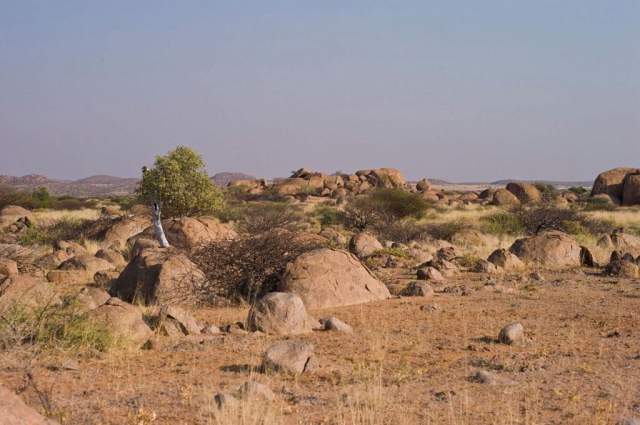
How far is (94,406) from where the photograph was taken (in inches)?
205

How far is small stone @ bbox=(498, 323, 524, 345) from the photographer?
7.60 meters

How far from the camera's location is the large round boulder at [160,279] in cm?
1003

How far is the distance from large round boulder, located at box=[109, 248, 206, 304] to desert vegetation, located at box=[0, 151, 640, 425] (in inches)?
1.1

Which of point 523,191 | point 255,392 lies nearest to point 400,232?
point 255,392

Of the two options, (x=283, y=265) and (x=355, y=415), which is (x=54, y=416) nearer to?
(x=355, y=415)

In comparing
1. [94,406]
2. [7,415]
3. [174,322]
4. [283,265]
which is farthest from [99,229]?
[7,415]

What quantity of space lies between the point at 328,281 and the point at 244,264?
56.9 inches

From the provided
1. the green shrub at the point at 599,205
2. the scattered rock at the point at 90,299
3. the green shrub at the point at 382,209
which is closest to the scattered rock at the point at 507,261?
the scattered rock at the point at 90,299

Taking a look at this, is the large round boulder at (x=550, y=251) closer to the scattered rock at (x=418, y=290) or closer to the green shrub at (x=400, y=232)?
the scattered rock at (x=418, y=290)

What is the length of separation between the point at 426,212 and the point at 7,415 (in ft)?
102

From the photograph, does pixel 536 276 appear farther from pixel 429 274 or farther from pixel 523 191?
pixel 523 191

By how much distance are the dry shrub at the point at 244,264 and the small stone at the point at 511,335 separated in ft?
13.1

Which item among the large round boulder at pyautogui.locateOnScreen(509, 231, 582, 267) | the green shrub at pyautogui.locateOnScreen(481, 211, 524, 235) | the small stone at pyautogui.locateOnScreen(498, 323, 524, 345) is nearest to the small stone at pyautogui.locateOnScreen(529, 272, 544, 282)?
the large round boulder at pyautogui.locateOnScreen(509, 231, 582, 267)

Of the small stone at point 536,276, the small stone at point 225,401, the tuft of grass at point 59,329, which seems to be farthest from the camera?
the small stone at point 536,276
